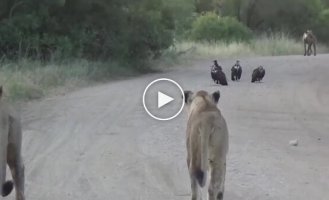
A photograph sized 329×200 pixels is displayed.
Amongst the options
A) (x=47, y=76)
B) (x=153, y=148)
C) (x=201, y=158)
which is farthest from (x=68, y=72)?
(x=201, y=158)

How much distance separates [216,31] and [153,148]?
4431 centimetres

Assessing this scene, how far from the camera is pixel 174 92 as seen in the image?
21.1 metres

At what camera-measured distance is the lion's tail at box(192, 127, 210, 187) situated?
7070mm

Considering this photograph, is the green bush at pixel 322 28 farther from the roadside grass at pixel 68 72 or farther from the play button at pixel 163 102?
the play button at pixel 163 102

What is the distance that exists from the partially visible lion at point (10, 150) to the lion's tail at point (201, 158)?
1652 millimetres

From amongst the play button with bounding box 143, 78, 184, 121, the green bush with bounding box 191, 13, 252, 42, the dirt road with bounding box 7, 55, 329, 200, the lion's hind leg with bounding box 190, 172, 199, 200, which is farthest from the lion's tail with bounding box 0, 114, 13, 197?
the green bush with bounding box 191, 13, 252, 42

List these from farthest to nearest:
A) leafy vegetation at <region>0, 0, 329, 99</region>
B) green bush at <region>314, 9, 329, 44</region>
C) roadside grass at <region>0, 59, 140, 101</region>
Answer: green bush at <region>314, 9, 329, 44</region> → leafy vegetation at <region>0, 0, 329, 99</region> → roadside grass at <region>0, 59, 140, 101</region>

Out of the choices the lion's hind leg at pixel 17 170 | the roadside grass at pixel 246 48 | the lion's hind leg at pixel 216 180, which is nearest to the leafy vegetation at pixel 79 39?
the roadside grass at pixel 246 48

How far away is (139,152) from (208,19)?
45.8 meters

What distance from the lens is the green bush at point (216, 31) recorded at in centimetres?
5591

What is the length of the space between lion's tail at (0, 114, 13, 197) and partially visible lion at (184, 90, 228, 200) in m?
1.73

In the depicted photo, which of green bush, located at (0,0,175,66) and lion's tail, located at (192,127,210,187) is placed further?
green bush, located at (0,0,175,66)

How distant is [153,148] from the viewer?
41.1ft

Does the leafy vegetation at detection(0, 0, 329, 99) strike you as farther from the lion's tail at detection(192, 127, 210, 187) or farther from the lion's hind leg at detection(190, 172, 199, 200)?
the lion's tail at detection(192, 127, 210, 187)
